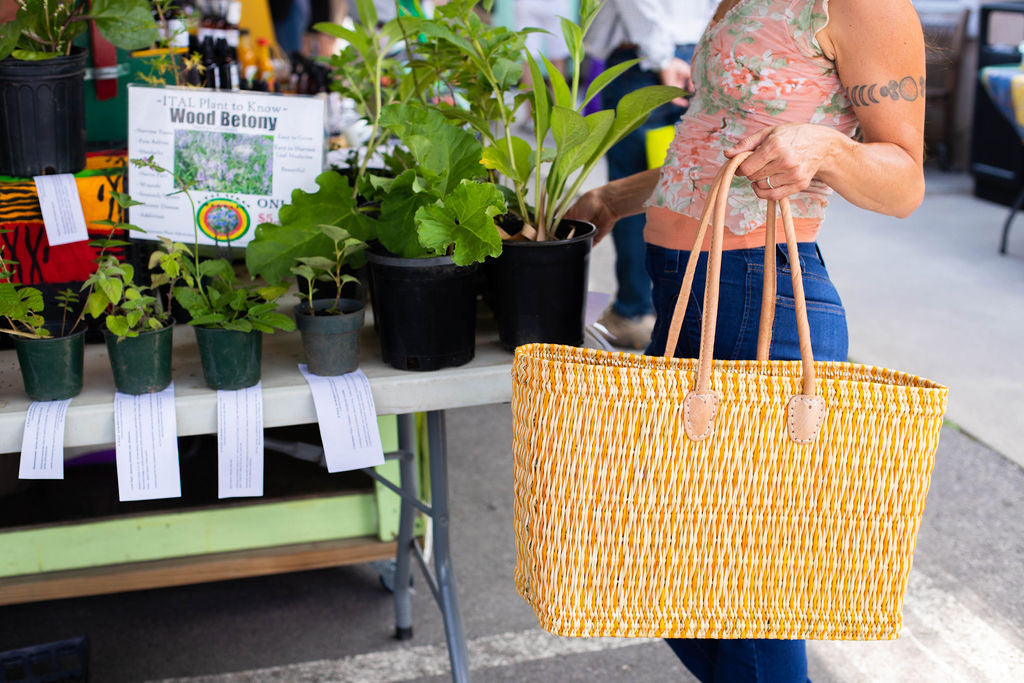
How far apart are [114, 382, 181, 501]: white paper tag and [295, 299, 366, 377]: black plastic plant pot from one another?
0.62 feet

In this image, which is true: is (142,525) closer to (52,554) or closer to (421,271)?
(52,554)

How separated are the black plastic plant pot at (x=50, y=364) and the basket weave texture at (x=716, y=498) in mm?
560

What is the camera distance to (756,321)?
3.75ft

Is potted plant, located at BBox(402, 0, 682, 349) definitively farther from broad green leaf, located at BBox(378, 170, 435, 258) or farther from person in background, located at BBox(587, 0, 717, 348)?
person in background, located at BBox(587, 0, 717, 348)

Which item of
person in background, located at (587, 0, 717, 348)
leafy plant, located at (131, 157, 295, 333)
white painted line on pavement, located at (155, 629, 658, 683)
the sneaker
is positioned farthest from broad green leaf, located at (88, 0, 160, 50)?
the sneaker

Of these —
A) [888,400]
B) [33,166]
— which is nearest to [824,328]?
[888,400]

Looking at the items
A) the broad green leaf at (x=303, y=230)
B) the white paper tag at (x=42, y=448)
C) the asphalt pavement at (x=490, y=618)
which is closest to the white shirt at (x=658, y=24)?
the asphalt pavement at (x=490, y=618)

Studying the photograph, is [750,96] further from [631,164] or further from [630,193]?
[631,164]

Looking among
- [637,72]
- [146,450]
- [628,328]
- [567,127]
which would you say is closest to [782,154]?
[567,127]

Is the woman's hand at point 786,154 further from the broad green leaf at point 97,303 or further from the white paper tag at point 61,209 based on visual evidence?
the white paper tag at point 61,209

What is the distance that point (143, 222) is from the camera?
1420mm

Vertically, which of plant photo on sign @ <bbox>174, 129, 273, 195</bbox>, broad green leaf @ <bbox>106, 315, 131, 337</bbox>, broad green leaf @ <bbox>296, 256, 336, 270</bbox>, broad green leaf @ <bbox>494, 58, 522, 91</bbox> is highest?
broad green leaf @ <bbox>494, 58, 522, 91</bbox>

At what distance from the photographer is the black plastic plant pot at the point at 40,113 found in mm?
1334

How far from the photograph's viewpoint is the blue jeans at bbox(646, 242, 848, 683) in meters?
1.13
